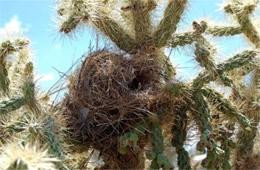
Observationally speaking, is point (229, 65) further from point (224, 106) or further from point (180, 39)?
point (180, 39)

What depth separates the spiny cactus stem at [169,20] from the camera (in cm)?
340

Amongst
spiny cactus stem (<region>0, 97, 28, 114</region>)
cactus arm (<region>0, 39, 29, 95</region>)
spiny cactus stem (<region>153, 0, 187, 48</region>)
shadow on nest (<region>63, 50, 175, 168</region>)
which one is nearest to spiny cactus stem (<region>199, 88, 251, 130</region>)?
shadow on nest (<region>63, 50, 175, 168</region>)

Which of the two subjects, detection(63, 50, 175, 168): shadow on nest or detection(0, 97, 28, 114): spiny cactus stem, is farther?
detection(63, 50, 175, 168): shadow on nest

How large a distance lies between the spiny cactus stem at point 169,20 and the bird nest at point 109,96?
0.17 m

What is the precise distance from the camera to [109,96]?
336cm

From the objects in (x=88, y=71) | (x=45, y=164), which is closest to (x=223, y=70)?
(x=88, y=71)

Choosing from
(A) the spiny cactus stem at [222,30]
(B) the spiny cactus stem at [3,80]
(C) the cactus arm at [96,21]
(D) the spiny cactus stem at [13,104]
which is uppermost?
(C) the cactus arm at [96,21]

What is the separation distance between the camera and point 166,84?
10.9ft

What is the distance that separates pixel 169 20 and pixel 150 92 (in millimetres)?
515

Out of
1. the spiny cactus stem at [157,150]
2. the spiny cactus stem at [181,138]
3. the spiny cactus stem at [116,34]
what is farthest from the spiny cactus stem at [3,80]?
the spiny cactus stem at [181,138]

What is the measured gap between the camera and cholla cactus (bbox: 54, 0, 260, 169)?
3.29 metres

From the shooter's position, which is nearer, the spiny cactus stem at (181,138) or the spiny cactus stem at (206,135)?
the spiny cactus stem at (206,135)

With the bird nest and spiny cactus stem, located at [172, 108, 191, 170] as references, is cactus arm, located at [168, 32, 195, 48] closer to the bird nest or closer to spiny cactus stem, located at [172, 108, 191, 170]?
the bird nest

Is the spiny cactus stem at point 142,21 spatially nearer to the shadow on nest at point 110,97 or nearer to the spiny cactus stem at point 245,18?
the shadow on nest at point 110,97
